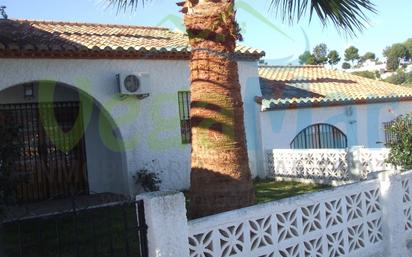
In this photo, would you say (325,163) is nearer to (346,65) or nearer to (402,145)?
(402,145)

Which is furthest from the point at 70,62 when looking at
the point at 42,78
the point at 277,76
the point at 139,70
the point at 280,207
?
the point at 277,76

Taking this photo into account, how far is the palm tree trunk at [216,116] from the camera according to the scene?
5.88m

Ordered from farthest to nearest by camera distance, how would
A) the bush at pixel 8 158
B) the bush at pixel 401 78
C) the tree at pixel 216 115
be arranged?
the bush at pixel 401 78
the tree at pixel 216 115
the bush at pixel 8 158

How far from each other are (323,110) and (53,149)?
8990mm

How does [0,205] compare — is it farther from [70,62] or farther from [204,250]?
[70,62]

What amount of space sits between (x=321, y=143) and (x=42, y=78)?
9.72 metres

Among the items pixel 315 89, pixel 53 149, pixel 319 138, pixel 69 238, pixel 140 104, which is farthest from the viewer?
pixel 315 89

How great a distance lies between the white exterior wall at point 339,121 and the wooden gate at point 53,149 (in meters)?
5.37

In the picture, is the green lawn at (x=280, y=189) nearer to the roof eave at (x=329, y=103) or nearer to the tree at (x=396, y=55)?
the roof eave at (x=329, y=103)

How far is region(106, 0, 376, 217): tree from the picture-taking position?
5875mm

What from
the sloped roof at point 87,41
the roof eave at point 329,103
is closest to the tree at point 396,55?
the roof eave at point 329,103

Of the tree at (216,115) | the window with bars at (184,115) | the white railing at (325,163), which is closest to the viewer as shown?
the tree at (216,115)

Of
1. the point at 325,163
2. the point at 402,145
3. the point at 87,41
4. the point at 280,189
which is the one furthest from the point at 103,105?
the point at 402,145

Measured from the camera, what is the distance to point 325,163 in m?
13.2
